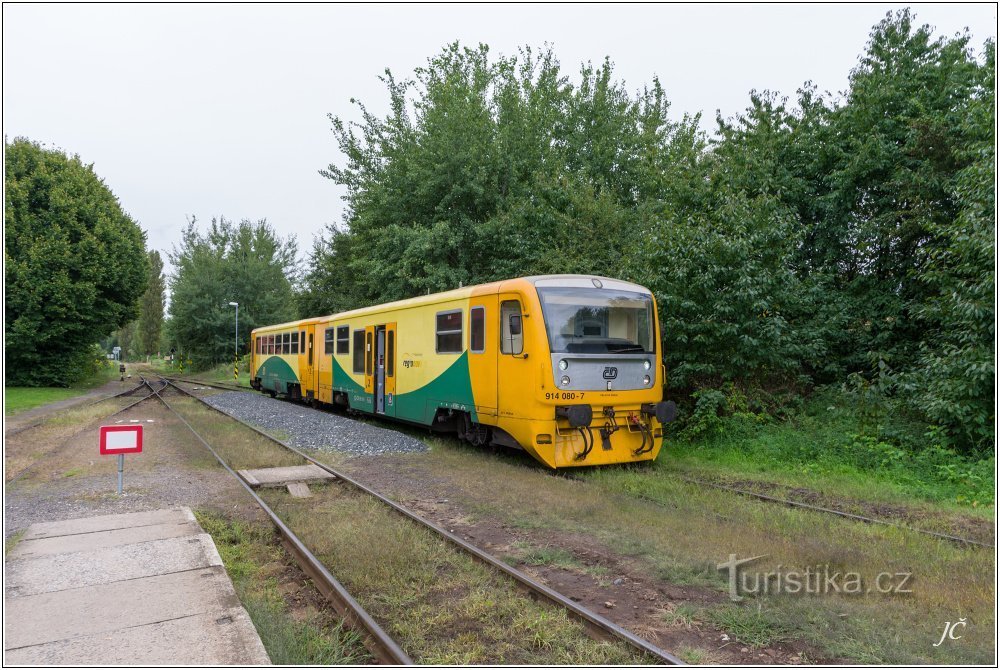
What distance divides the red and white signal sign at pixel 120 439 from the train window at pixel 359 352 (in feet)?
24.0

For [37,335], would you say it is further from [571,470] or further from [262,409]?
[571,470]

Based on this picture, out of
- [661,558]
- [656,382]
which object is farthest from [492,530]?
[656,382]

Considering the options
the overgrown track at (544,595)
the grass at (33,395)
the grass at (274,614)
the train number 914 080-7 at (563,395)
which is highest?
the train number 914 080-7 at (563,395)

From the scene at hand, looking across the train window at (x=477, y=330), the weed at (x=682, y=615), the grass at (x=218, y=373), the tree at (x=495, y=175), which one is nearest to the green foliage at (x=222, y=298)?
the grass at (x=218, y=373)

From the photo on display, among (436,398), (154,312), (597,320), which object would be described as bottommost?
(436,398)

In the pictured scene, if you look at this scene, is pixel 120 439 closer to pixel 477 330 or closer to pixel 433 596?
pixel 477 330

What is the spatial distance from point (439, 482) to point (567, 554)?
3.42 m

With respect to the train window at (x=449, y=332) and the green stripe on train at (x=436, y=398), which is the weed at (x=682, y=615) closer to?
the green stripe on train at (x=436, y=398)

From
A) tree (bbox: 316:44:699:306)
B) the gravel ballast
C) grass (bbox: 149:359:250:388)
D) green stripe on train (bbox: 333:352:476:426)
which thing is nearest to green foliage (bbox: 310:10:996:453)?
tree (bbox: 316:44:699:306)

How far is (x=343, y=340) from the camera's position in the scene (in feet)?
55.1

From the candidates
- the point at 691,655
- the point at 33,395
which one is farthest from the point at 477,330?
the point at 33,395

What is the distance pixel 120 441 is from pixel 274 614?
15.9 ft

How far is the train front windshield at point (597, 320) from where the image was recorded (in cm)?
916

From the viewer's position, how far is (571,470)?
9492mm
